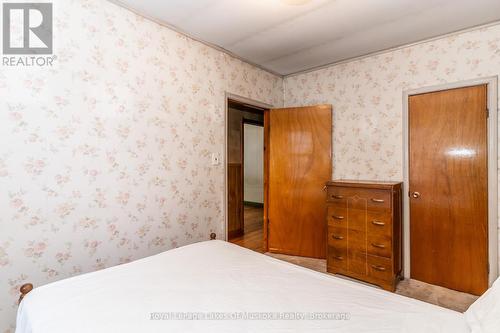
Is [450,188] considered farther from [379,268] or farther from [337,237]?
[337,237]

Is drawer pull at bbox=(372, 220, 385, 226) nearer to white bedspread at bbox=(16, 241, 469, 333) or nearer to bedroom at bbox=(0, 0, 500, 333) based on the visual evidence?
bedroom at bbox=(0, 0, 500, 333)

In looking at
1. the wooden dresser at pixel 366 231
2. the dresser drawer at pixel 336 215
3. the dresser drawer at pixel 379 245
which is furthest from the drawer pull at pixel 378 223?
the dresser drawer at pixel 336 215

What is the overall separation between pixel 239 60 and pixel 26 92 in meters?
2.11

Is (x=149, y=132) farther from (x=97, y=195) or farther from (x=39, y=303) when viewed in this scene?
(x=39, y=303)

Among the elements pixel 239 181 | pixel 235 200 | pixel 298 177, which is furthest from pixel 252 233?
pixel 298 177

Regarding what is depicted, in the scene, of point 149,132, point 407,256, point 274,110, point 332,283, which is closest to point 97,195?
point 149,132

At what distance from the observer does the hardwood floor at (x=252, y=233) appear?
3801 millimetres

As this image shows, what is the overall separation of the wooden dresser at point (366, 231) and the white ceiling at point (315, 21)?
1.49 meters

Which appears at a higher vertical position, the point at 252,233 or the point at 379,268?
the point at 379,268

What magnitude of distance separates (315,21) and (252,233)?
10.8 feet

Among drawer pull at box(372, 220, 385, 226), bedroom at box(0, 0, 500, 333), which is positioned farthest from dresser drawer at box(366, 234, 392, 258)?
bedroom at box(0, 0, 500, 333)

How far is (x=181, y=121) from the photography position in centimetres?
245

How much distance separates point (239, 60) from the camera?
10.1 ft

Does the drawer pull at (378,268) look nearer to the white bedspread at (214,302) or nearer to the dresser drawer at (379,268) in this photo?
the dresser drawer at (379,268)
